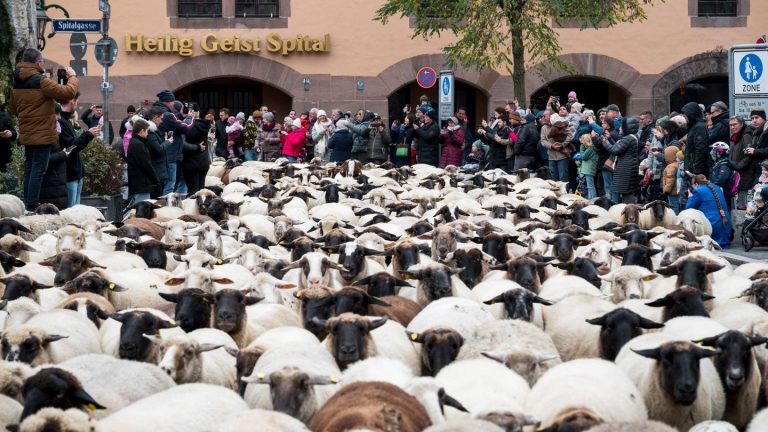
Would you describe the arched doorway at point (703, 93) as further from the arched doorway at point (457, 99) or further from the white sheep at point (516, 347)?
the white sheep at point (516, 347)

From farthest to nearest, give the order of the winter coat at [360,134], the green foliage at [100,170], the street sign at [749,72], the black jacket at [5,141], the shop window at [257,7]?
the shop window at [257,7] → the winter coat at [360,134] → the green foliage at [100,170] → the black jacket at [5,141] → the street sign at [749,72]

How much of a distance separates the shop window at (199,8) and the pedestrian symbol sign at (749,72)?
23302 mm

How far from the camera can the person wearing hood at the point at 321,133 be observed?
29359 mm

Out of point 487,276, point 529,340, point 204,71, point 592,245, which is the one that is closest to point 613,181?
point 592,245

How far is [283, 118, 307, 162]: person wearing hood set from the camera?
28.8 metres

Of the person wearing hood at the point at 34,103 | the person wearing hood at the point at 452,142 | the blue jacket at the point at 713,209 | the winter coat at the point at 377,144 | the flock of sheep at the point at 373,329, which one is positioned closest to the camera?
the flock of sheep at the point at 373,329

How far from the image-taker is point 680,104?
37.3 metres

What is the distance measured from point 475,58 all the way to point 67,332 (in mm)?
22650

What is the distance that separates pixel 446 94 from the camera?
24.7m

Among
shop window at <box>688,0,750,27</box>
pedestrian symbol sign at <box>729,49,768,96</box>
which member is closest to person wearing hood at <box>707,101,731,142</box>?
pedestrian symbol sign at <box>729,49,768,96</box>

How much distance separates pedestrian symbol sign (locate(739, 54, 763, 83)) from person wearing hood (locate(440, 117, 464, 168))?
11364 mm

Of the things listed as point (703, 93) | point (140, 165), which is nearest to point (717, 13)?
point (703, 93)

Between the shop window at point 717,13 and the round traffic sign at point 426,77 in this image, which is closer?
the round traffic sign at point 426,77

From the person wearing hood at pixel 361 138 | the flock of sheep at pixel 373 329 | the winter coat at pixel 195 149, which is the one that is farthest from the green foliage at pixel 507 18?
the flock of sheep at pixel 373 329
